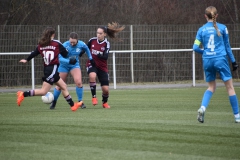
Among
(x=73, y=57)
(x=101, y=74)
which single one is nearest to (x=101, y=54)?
(x=101, y=74)

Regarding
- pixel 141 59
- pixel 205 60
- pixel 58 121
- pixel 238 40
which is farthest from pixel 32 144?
pixel 238 40

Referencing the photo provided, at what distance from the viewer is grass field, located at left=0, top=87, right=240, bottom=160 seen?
24.0 feet

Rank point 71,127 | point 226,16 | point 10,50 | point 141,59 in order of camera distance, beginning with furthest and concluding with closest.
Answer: point 226,16, point 141,59, point 10,50, point 71,127

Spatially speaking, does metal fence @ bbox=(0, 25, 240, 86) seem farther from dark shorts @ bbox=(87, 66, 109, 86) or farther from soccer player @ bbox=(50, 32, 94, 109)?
dark shorts @ bbox=(87, 66, 109, 86)

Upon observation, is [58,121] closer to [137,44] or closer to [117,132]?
[117,132]

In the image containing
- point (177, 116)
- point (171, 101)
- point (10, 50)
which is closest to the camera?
point (177, 116)

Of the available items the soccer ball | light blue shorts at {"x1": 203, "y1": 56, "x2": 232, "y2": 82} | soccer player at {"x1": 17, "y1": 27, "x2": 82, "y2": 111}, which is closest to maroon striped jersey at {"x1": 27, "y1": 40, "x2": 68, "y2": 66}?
soccer player at {"x1": 17, "y1": 27, "x2": 82, "y2": 111}

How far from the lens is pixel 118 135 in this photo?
883 centimetres

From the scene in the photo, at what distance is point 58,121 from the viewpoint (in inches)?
420

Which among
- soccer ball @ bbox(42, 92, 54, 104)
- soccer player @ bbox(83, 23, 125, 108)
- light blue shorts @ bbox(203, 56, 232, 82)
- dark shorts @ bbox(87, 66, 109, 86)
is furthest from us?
dark shorts @ bbox(87, 66, 109, 86)

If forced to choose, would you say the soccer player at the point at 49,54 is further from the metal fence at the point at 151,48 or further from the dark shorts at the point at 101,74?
the metal fence at the point at 151,48

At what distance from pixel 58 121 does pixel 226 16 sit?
23462mm

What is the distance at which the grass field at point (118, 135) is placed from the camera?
24.0 ft

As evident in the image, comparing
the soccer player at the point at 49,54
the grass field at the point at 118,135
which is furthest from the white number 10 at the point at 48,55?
the grass field at the point at 118,135
